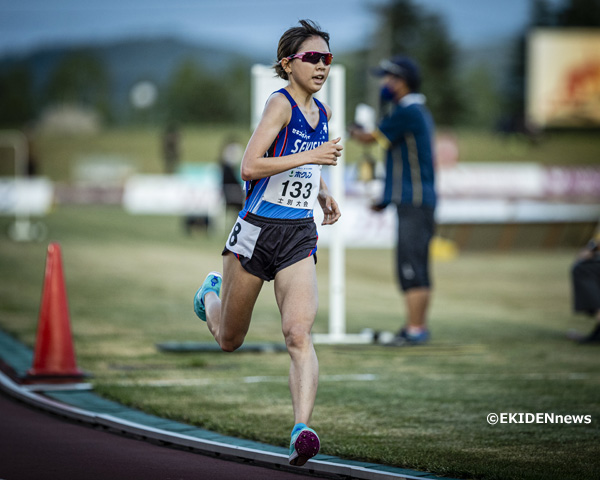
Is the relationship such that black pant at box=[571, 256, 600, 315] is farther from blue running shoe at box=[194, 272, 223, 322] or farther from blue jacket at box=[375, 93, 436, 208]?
blue running shoe at box=[194, 272, 223, 322]

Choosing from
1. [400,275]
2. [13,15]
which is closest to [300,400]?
[400,275]

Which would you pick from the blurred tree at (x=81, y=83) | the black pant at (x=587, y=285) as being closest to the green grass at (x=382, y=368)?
the black pant at (x=587, y=285)

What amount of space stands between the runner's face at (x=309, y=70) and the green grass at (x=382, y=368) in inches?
78.1

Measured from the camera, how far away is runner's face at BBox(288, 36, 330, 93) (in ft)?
18.4

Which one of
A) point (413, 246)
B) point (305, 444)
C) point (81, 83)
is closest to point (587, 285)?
point (413, 246)

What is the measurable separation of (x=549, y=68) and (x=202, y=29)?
250 ft

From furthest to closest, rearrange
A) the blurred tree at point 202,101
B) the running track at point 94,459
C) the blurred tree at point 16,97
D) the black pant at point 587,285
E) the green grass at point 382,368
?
1. the blurred tree at point 16,97
2. the blurred tree at point 202,101
3. the black pant at point 587,285
4. the green grass at point 382,368
5. the running track at point 94,459

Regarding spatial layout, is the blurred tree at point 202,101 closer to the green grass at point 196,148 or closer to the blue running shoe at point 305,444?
the green grass at point 196,148

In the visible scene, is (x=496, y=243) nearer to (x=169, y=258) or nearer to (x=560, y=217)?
(x=560, y=217)

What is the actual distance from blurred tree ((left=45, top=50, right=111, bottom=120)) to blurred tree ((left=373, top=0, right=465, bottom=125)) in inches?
2104

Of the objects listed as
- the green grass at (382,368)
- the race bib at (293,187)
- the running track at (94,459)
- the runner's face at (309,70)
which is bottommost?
the green grass at (382,368)

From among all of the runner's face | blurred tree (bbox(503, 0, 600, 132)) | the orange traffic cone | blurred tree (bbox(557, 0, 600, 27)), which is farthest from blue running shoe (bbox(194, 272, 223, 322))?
blurred tree (bbox(557, 0, 600, 27))

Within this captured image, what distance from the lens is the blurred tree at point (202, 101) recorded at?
328ft

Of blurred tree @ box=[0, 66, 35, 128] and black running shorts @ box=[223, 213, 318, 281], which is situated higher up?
blurred tree @ box=[0, 66, 35, 128]
